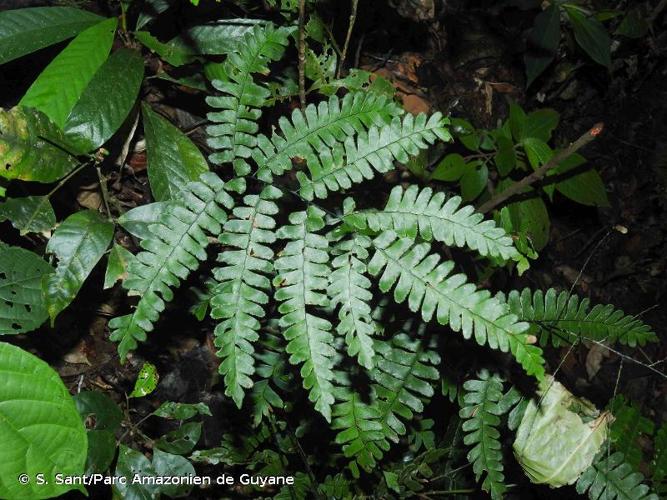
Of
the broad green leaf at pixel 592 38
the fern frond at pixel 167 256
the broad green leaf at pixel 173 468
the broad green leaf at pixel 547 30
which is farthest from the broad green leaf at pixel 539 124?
the broad green leaf at pixel 173 468

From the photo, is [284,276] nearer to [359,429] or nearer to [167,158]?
[359,429]

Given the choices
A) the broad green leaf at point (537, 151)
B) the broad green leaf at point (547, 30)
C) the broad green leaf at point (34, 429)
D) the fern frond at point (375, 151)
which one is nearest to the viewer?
the broad green leaf at point (34, 429)

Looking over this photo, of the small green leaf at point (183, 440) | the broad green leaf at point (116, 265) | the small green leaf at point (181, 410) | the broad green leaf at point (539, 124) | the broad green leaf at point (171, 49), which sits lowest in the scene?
the small green leaf at point (183, 440)

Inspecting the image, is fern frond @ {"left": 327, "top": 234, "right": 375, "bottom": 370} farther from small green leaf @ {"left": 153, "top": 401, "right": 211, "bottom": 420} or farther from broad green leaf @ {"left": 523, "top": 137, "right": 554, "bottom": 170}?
broad green leaf @ {"left": 523, "top": 137, "right": 554, "bottom": 170}

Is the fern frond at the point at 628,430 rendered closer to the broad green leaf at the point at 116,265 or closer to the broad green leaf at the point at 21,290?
the broad green leaf at the point at 116,265

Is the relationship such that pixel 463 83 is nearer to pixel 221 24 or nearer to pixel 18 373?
pixel 221 24

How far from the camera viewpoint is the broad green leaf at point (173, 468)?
2.48 m

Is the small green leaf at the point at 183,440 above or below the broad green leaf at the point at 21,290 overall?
below

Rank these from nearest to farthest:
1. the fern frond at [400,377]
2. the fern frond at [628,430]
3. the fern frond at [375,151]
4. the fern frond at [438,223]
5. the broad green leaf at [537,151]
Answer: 1. the fern frond at [438,223]
2. the fern frond at [375,151]
3. the fern frond at [400,377]
4. the fern frond at [628,430]
5. the broad green leaf at [537,151]

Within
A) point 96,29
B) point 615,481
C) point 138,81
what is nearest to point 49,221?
point 138,81

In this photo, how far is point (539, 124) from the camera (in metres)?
3.55

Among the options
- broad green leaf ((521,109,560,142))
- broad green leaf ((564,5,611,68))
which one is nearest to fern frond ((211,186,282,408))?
broad green leaf ((521,109,560,142))

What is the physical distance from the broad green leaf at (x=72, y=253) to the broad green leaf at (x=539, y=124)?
2513 mm

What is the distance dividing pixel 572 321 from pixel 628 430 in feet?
2.24
